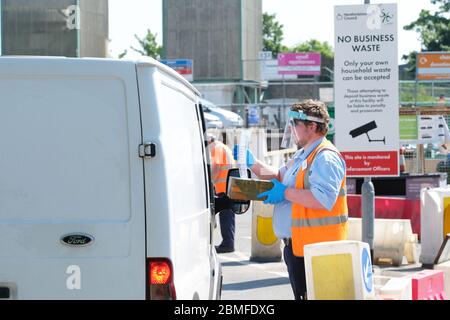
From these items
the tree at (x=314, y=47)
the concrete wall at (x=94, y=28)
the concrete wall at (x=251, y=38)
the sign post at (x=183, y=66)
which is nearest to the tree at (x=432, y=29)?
the concrete wall at (x=251, y=38)

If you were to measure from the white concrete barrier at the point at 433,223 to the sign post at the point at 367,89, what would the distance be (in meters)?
1.55

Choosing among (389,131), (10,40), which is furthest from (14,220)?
(10,40)

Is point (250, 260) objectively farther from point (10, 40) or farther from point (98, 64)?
point (10, 40)

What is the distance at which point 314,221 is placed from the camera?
6527 millimetres

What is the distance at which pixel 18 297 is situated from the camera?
15.5 ft

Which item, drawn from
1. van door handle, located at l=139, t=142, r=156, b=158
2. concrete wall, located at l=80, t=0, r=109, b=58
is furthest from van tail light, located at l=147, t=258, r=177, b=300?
concrete wall, located at l=80, t=0, r=109, b=58

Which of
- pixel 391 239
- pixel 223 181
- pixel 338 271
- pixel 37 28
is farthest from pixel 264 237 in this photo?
pixel 37 28

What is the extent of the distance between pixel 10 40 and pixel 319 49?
10640cm

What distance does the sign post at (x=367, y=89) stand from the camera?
1067cm

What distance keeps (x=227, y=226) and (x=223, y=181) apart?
687mm

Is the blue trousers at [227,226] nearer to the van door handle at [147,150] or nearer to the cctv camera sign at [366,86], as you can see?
the cctv camera sign at [366,86]

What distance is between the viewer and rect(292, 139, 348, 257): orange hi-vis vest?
21.4ft

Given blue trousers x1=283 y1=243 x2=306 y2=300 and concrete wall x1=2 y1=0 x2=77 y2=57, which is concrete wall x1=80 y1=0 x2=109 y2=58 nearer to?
concrete wall x1=2 y1=0 x2=77 y2=57

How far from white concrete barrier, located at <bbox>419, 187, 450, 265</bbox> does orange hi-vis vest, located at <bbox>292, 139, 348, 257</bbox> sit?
5.92 m
